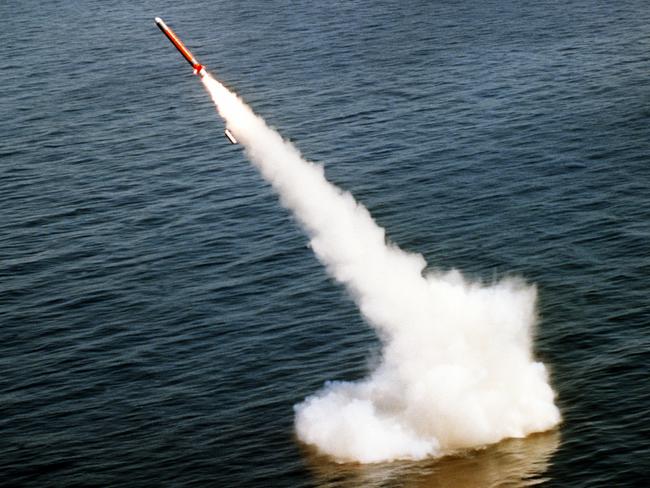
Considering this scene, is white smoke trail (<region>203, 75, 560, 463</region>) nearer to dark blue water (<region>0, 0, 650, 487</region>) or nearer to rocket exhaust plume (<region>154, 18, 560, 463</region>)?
rocket exhaust plume (<region>154, 18, 560, 463</region>)

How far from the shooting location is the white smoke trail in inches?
2800

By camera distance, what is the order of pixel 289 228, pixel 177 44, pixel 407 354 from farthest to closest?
pixel 289 228 < pixel 407 354 < pixel 177 44

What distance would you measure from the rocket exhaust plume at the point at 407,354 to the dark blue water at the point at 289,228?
1.57 meters

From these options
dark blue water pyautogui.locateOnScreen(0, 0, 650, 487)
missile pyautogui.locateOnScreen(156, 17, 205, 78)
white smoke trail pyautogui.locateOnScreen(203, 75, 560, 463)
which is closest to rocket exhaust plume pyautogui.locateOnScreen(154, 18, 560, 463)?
white smoke trail pyautogui.locateOnScreen(203, 75, 560, 463)

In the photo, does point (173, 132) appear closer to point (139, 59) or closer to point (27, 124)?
point (27, 124)

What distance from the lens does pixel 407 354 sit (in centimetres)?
7694

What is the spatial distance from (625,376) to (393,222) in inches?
1409

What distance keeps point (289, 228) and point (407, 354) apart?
116ft

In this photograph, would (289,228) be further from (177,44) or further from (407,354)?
(177,44)

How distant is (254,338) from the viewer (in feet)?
292

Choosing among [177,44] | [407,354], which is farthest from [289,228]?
[177,44]

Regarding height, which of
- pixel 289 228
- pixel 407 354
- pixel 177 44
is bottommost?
pixel 407 354

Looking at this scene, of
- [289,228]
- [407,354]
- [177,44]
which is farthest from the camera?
[289,228]

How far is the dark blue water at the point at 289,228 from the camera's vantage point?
74188 mm
